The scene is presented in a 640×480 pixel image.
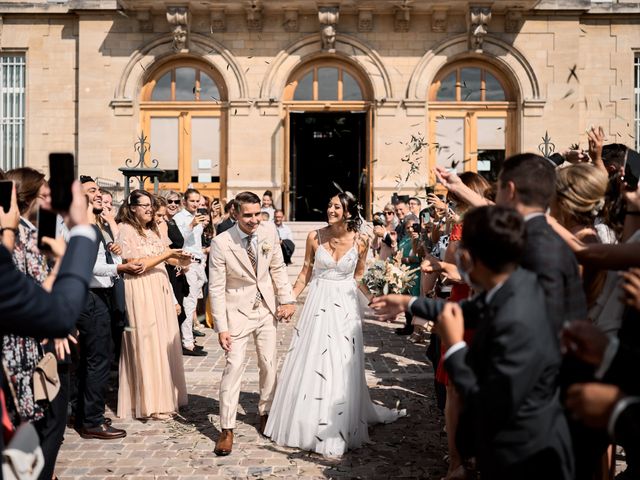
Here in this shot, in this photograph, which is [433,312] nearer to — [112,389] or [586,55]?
[112,389]

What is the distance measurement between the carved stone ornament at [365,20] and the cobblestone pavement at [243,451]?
13.3 meters

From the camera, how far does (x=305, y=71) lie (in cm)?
1908

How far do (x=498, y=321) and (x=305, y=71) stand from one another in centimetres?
1732

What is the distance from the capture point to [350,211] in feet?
20.9

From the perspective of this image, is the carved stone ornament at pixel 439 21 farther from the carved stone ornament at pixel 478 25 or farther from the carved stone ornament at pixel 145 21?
the carved stone ornament at pixel 145 21

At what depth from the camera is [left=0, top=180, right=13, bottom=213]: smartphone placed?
349cm

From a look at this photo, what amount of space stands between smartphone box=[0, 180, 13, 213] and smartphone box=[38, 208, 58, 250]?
35.8 inches

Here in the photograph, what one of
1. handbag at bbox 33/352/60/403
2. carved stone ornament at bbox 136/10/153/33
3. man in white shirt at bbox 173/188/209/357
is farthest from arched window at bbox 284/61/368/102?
handbag at bbox 33/352/60/403

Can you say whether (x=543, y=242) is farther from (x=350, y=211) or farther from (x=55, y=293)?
(x=350, y=211)

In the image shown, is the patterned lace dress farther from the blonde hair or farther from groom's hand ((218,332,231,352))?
the blonde hair

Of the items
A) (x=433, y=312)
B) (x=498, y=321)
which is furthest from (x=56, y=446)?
(x=498, y=321)

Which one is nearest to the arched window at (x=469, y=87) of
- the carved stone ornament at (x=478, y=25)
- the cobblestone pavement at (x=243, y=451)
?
the carved stone ornament at (x=478, y=25)

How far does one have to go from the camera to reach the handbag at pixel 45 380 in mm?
3828

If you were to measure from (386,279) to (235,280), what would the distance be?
1440 mm
